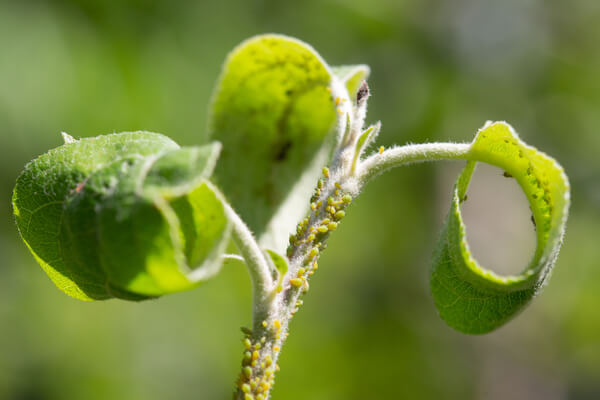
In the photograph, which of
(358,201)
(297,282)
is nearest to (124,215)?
(297,282)

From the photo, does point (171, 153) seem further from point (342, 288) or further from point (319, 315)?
point (342, 288)

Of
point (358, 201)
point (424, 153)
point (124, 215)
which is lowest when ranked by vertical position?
point (124, 215)

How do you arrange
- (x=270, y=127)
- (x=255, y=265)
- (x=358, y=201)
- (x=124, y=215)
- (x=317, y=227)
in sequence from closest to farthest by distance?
1. (x=124, y=215)
2. (x=255, y=265)
3. (x=317, y=227)
4. (x=270, y=127)
5. (x=358, y=201)

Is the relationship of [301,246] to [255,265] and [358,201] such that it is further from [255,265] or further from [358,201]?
[358,201]

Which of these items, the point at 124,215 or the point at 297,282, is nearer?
the point at 124,215

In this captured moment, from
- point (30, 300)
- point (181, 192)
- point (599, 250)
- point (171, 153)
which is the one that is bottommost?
point (181, 192)

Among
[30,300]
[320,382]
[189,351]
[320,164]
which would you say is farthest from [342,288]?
[320,164]

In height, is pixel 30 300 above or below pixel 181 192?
above
